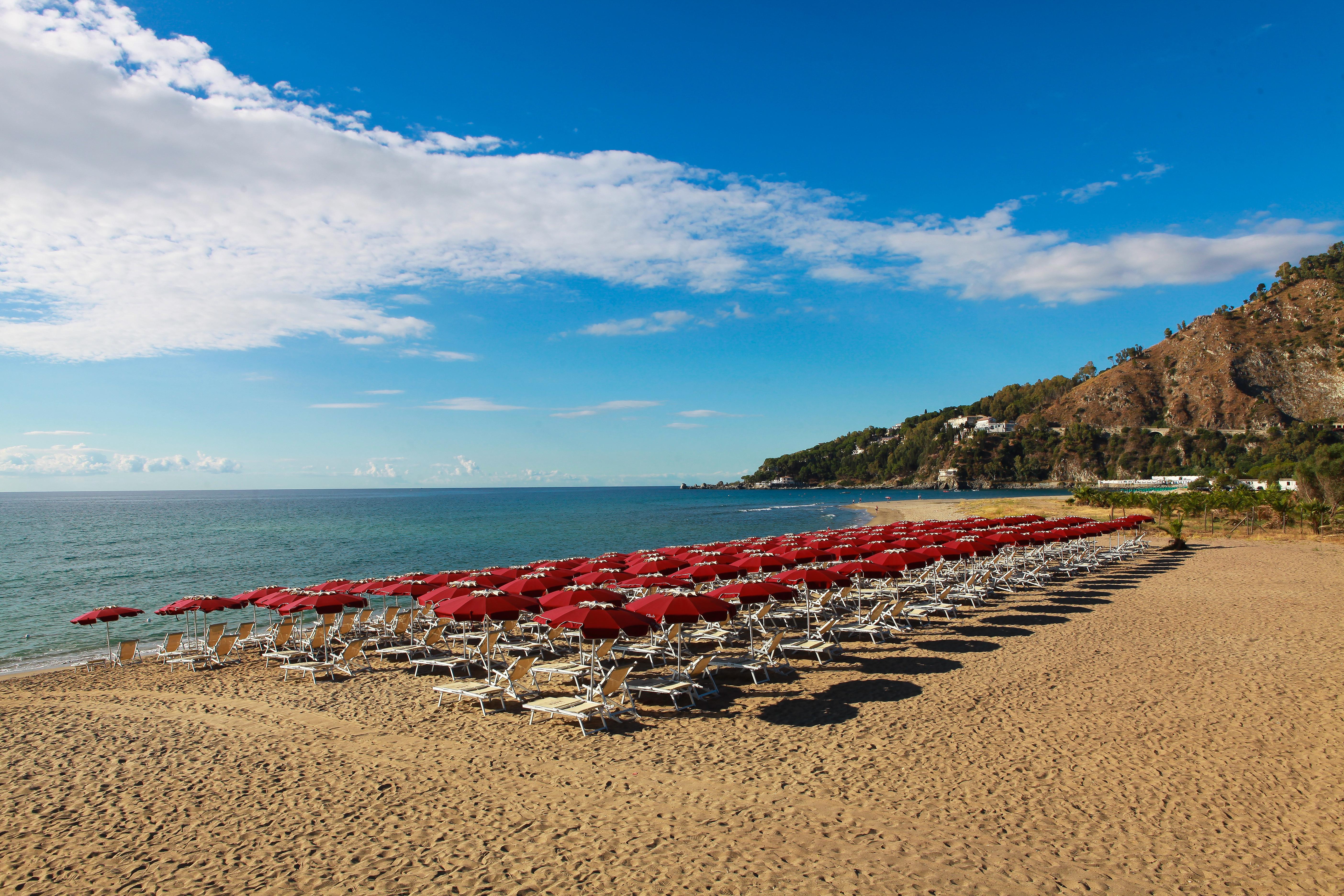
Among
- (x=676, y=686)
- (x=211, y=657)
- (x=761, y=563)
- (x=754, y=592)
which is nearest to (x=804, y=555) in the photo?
(x=761, y=563)

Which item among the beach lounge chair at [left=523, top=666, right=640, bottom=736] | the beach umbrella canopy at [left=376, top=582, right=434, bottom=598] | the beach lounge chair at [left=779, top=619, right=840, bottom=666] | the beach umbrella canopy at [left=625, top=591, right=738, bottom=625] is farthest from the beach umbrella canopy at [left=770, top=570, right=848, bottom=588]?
the beach umbrella canopy at [left=376, top=582, right=434, bottom=598]

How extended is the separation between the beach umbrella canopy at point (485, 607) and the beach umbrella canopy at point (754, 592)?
3.10 meters

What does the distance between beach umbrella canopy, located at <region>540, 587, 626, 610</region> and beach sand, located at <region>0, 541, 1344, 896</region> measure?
1.68 metres

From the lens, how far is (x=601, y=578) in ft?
47.9

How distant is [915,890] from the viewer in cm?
→ 494

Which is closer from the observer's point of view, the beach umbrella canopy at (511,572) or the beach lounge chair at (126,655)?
the beach lounge chair at (126,655)

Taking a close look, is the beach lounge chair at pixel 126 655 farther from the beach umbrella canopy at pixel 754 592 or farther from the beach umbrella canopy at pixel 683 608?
the beach umbrella canopy at pixel 754 592

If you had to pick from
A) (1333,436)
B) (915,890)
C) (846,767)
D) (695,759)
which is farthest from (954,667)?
(1333,436)

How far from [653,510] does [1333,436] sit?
4297 inches

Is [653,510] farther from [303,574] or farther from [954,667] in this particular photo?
[954,667]

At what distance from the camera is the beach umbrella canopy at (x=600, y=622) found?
9.28 m

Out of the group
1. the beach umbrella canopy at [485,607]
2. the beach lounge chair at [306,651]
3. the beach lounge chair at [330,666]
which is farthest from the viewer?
the beach lounge chair at [306,651]

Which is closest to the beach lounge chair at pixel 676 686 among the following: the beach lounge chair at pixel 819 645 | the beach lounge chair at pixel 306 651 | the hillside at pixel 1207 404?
the beach lounge chair at pixel 819 645

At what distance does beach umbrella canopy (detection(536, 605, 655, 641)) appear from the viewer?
9.28 metres
